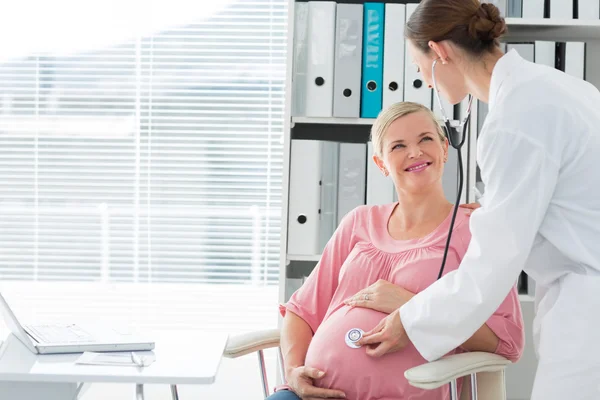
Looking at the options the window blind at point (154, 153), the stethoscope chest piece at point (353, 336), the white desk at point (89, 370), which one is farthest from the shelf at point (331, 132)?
the white desk at point (89, 370)

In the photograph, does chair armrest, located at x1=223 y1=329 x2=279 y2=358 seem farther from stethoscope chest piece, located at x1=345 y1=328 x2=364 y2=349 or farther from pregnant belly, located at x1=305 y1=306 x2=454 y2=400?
stethoscope chest piece, located at x1=345 y1=328 x2=364 y2=349

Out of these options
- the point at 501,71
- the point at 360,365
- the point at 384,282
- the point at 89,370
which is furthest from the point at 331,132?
the point at 89,370

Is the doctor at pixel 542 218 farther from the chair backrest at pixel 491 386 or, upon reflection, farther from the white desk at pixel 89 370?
the white desk at pixel 89 370

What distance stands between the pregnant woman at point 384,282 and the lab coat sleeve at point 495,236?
0.20m

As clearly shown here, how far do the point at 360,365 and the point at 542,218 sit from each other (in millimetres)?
571

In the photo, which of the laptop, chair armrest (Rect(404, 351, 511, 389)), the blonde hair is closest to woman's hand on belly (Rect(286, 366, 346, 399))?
chair armrest (Rect(404, 351, 511, 389))

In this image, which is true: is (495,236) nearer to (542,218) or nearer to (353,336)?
(542,218)

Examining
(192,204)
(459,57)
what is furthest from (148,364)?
(192,204)

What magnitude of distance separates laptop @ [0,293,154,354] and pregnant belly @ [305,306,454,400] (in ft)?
1.37

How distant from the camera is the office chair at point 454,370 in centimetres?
136

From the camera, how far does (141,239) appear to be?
3.06m

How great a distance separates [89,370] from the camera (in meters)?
1.30

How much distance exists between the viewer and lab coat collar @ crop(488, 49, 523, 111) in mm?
1332

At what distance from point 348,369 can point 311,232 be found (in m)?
0.78
